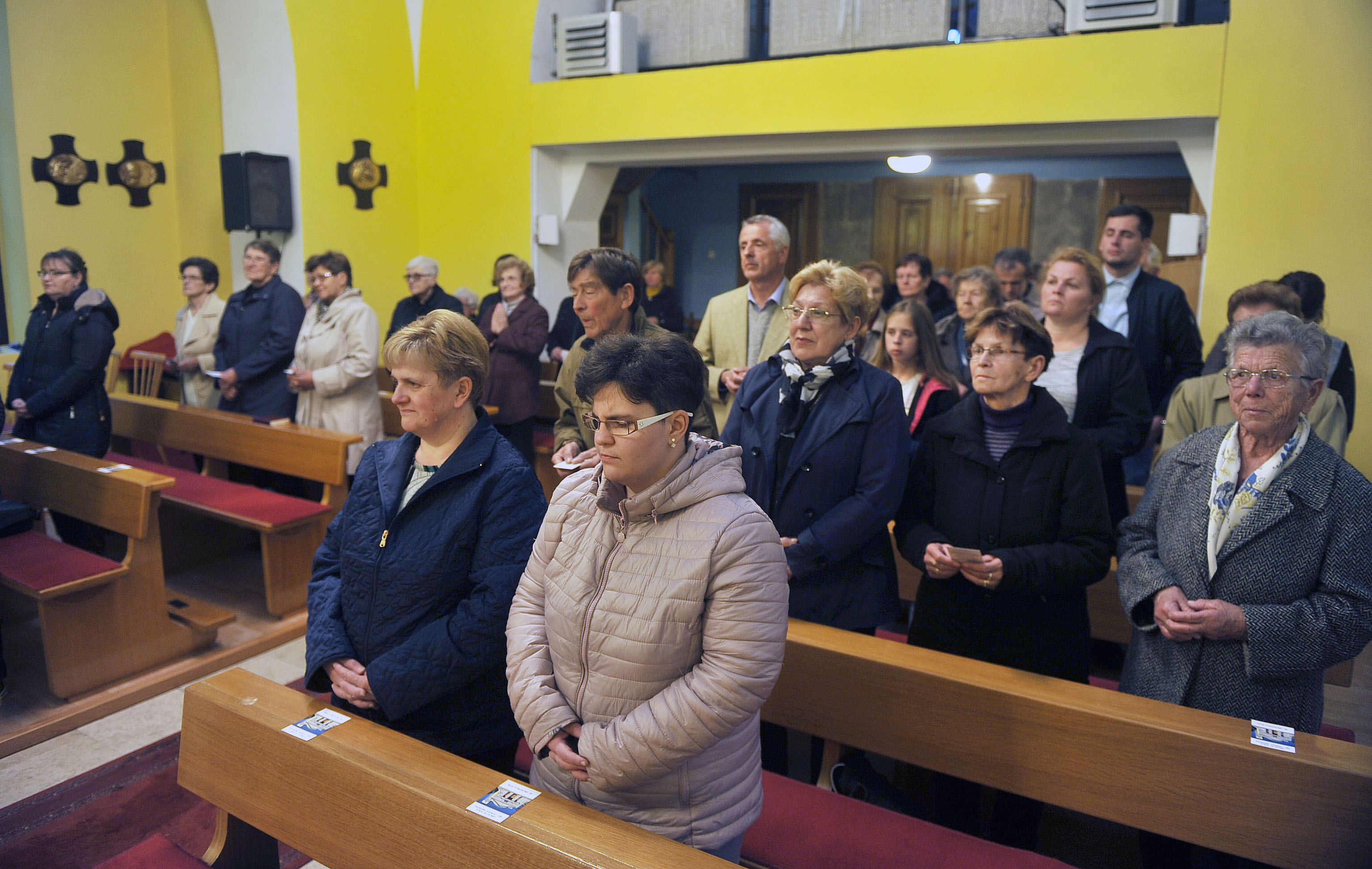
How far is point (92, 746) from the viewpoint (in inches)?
113

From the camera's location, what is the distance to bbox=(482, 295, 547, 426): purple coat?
15.9 ft

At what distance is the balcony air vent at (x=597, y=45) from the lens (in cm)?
665

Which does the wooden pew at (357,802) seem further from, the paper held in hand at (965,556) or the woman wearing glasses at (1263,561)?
the woman wearing glasses at (1263,561)

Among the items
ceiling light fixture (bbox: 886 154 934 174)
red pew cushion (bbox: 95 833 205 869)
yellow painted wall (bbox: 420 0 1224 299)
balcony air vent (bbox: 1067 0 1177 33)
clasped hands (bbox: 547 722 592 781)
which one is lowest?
red pew cushion (bbox: 95 833 205 869)

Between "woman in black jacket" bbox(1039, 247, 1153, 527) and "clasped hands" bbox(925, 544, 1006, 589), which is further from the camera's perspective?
"woman in black jacket" bbox(1039, 247, 1153, 527)

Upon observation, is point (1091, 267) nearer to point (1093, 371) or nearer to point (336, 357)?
point (1093, 371)

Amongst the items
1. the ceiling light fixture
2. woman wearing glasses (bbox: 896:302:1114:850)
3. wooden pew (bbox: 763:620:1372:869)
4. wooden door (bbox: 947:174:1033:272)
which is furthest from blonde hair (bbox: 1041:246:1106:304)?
wooden door (bbox: 947:174:1033:272)

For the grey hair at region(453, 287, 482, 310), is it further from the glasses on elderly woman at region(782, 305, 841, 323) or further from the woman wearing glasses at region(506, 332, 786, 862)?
the woman wearing glasses at region(506, 332, 786, 862)

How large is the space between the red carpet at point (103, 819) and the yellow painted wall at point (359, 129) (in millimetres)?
4759

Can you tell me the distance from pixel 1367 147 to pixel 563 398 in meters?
4.48

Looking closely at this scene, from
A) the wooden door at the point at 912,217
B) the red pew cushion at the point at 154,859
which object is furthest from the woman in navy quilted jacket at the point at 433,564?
the wooden door at the point at 912,217

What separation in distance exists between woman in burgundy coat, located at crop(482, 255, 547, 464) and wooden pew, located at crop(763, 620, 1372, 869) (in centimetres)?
306

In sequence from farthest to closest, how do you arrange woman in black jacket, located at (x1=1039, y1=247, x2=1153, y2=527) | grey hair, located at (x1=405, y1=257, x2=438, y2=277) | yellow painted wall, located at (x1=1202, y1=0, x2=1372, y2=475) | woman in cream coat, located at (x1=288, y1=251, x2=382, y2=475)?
grey hair, located at (x1=405, y1=257, x2=438, y2=277) → yellow painted wall, located at (x1=1202, y1=0, x2=1372, y2=475) → woman in cream coat, located at (x1=288, y1=251, x2=382, y2=475) → woman in black jacket, located at (x1=1039, y1=247, x2=1153, y2=527)

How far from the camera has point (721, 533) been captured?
1.40 meters
